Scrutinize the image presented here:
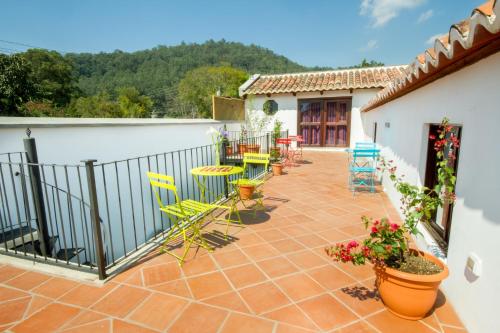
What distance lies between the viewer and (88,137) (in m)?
4.88

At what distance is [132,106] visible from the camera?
30.9m

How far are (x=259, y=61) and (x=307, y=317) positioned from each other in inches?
1745

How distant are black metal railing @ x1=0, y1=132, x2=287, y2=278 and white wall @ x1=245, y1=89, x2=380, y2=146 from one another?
358 cm

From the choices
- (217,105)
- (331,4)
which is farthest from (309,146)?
(331,4)

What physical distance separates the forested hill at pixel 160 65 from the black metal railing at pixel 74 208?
111ft

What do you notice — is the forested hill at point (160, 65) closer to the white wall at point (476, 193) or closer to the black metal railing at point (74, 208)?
the black metal railing at point (74, 208)

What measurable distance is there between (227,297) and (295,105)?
10.2 meters

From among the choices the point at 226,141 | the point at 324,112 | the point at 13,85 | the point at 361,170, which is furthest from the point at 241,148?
the point at 13,85

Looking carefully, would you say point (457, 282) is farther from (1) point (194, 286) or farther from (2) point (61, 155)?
(2) point (61, 155)

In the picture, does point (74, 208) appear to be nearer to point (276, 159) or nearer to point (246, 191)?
point (246, 191)

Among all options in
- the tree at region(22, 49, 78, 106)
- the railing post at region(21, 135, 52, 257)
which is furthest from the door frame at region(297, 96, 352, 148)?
the tree at region(22, 49, 78, 106)

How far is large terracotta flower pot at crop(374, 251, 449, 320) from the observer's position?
1651mm

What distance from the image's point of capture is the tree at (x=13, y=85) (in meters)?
15.2

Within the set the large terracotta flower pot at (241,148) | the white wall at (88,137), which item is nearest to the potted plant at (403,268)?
the white wall at (88,137)
